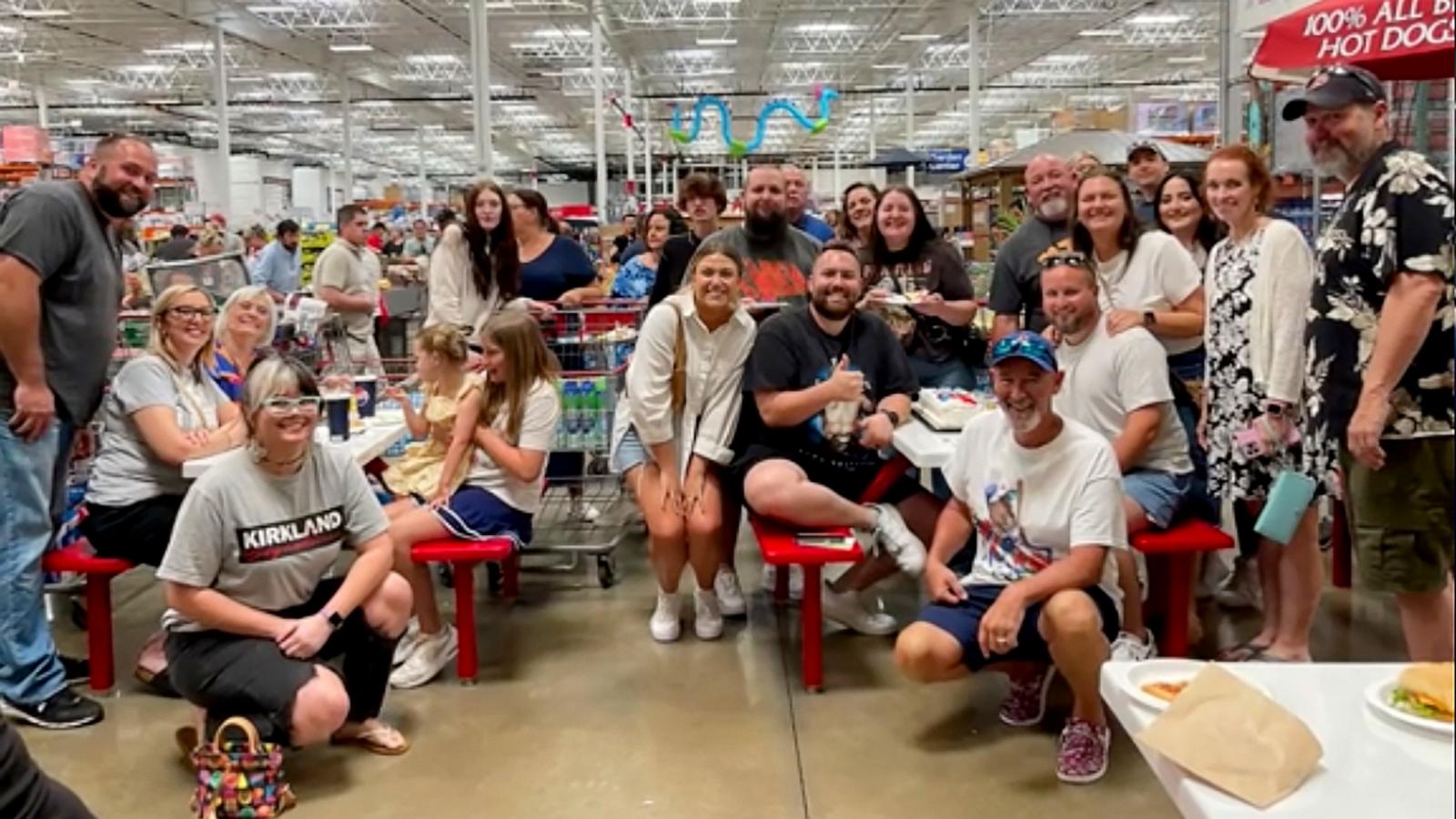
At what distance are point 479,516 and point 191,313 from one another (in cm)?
109

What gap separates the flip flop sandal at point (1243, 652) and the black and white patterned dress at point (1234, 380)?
0.51 metres

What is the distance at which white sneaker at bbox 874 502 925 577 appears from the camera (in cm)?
403

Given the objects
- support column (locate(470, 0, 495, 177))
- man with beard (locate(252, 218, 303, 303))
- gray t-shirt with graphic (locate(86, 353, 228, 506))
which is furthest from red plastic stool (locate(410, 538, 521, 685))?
man with beard (locate(252, 218, 303, 303))

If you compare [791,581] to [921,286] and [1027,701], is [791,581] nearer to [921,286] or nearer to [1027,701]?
[921,286]

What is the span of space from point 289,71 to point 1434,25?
2334 centimetres

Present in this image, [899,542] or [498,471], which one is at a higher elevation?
[498,471]

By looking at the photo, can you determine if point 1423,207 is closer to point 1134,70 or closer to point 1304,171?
point 1304,171

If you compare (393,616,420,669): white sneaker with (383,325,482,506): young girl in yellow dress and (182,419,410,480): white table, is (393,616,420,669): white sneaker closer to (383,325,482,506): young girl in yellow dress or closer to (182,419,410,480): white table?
(383,325,482,506): young girl in yellow dress

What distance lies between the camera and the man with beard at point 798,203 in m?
5.32

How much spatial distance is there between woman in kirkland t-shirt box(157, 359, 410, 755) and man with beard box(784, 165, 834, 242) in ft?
8.04

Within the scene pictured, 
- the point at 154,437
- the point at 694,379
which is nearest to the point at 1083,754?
the point at 694,379

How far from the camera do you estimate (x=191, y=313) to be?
3902 mm

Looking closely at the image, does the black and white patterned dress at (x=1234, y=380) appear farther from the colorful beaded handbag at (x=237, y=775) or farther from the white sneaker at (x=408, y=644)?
the colorful beaded handbag at (x=237, y=775)

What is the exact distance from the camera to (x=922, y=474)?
19.3ft
